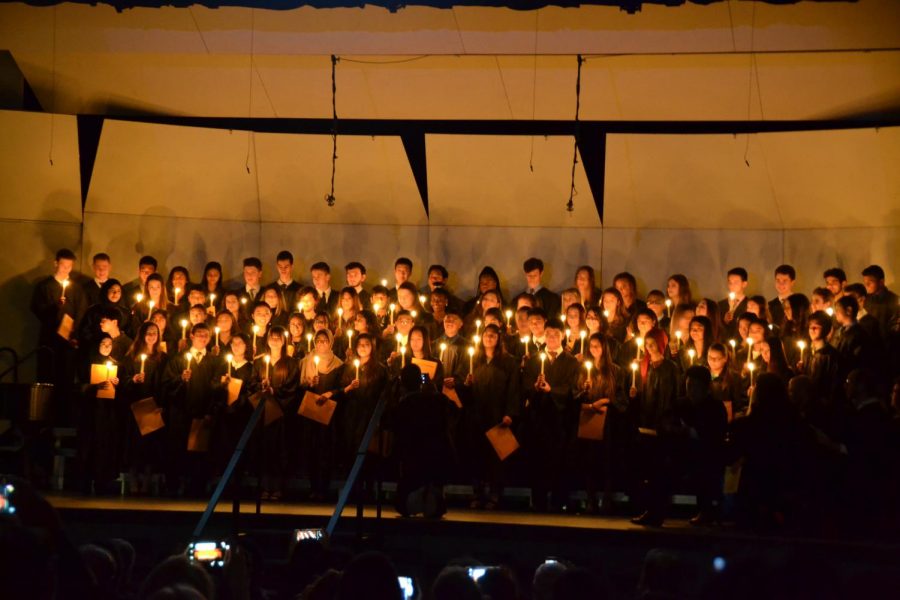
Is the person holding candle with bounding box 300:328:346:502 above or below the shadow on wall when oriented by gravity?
below

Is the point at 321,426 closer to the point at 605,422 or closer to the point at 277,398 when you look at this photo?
the point at 277,398

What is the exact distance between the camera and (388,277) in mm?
15336

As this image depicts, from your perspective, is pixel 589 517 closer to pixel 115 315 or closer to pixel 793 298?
pixel 793 298

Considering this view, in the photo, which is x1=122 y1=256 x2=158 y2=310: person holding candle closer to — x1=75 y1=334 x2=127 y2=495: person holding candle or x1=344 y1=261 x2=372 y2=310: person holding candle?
x1=75 y1=334 x2=127 y2=495: person holding candle

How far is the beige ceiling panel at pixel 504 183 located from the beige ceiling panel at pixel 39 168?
14.6 ft

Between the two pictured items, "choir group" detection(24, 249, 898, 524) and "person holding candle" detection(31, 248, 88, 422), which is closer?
"choir group" detection(24, 249, 898, 524)

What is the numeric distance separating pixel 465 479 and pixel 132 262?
577 cm

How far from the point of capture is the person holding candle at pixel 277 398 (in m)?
12.2

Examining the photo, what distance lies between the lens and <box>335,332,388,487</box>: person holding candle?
12.1 meters

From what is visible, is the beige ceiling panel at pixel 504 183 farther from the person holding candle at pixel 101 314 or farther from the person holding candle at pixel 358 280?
the person holding candle at pixel 101 314

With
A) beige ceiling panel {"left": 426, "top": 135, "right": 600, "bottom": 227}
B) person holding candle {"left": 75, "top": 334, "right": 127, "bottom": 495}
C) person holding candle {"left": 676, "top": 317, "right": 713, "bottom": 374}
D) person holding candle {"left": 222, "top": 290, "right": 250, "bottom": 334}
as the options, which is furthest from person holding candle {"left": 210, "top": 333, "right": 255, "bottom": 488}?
person holding candle {"left": 676, "top": 317, "right": 713, "bottom": 374}

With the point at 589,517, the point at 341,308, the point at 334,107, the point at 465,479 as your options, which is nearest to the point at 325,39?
the point at 334,107

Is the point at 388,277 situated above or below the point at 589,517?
above

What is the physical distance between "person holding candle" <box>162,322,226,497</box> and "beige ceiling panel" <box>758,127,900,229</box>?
6.86 metres
